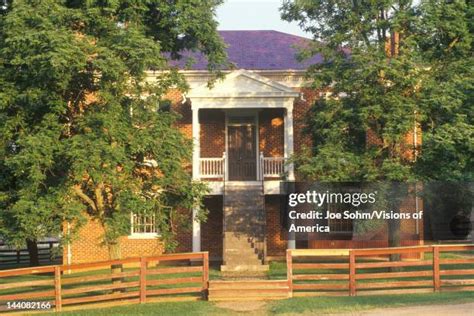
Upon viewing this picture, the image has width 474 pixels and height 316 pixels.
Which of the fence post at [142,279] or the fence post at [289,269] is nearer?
the fence post at [142,279]

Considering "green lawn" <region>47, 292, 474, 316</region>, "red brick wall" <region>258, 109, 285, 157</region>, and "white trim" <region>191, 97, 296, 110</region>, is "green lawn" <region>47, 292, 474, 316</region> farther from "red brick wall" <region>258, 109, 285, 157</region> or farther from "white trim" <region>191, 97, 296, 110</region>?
"red brick wall" <region>258, 109, 285, 157</region>

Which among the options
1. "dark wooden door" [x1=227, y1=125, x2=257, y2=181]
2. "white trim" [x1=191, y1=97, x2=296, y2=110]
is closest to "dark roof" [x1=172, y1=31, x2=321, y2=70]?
"white trim" [x1=191, y1=97, x2=296, y2=110]

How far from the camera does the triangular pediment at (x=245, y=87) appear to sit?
21.8 metres

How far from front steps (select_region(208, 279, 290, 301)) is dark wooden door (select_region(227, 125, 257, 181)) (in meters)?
9.22

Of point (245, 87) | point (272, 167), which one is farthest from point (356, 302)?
point (245, 87)

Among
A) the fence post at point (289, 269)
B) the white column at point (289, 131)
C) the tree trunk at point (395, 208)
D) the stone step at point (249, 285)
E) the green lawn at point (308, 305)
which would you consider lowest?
the green lawn at point (308, 305)

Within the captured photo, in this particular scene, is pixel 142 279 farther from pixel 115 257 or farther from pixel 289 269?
pixel 289 269

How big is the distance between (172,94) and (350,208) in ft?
26.2

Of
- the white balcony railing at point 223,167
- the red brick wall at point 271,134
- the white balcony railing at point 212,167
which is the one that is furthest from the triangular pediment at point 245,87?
the white balcony railing at point 212,167

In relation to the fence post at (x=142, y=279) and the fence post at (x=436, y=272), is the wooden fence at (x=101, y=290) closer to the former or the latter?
the fence post at (x=142, y=279)

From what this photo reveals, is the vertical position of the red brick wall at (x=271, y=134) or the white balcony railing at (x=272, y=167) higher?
the red brick wall at (x=271, y=134)

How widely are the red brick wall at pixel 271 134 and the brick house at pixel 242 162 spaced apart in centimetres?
4

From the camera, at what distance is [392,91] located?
16.3m

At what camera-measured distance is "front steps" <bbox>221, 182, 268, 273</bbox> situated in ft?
65.4
